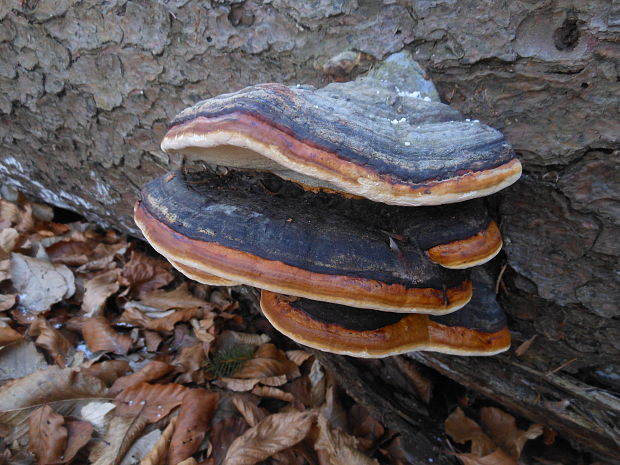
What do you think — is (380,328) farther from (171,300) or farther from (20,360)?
(20,360)

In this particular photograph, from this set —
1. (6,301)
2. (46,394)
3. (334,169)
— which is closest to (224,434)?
(46,394)

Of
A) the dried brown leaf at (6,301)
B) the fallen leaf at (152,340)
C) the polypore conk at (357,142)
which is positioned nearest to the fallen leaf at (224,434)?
the fallen leaf at (152,340)

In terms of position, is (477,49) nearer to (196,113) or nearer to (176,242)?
(196,113)

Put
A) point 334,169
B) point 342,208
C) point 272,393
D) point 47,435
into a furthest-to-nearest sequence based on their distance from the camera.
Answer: point 272,393
point 47,435
point 342,208
point 334,169

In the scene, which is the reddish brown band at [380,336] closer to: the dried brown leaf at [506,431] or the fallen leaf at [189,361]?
the dried brown leaf at [506,431]

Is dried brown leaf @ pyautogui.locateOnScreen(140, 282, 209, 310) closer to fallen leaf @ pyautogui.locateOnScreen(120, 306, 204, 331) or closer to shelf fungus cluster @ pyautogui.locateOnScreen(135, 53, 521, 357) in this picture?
fallen leaf @ pyautogui.locateOnScreen(120, 306, 204, 331)

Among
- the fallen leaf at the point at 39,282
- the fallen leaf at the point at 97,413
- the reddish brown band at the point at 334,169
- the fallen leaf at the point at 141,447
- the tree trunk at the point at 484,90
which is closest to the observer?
the reddish brown band at the point at 334,169
